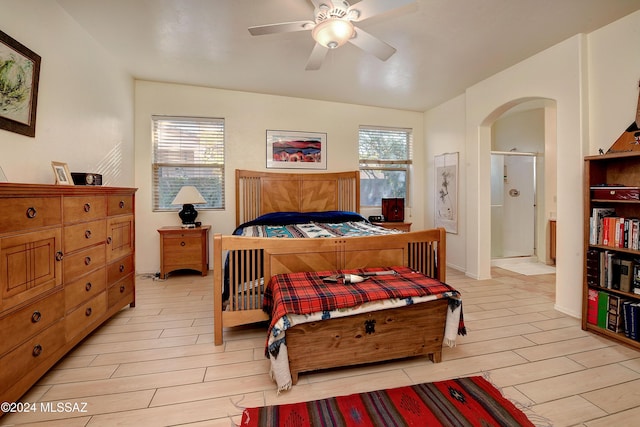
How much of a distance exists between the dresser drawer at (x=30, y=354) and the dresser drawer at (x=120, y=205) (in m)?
1.00

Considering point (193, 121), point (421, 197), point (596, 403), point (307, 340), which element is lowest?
point (596, 403)

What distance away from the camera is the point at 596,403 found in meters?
1.59

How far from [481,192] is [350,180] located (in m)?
1.89

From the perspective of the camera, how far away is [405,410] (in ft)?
4.98

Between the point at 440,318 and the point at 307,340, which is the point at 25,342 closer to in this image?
the point at 307,340

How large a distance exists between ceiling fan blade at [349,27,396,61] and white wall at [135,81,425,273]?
2313mm

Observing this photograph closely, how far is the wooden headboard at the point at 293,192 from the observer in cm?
429

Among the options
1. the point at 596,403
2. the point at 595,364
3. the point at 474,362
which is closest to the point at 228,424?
the point at 474,362

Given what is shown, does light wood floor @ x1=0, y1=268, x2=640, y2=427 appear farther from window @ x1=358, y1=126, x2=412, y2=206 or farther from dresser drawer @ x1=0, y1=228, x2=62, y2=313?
window @ x1=358, y1=126, x2=412, y2=206

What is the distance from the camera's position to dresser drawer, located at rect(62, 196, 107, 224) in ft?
6.26

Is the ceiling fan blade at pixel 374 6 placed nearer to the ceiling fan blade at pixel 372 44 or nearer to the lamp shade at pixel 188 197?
the ceiling fan blade at pixel 372 44

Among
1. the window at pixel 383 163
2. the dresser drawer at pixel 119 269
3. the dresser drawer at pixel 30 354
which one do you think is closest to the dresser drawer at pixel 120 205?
the dresser drawer at pixel 119 269

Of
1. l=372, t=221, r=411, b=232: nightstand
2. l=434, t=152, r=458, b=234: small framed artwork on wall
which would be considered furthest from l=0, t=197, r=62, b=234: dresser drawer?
l=434, t=152, r=458, b=234: small framed artwork on wall

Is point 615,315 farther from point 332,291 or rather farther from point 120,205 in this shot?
point 120,205
